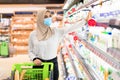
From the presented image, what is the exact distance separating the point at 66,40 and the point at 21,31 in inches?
284

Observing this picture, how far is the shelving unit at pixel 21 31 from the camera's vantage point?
14.8m


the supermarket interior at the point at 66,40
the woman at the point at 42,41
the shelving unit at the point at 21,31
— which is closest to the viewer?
the supermarket interior at the point at 66,40

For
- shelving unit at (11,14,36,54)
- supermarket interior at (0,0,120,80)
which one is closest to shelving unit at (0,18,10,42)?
supermarket interior at (0,0,120,80)

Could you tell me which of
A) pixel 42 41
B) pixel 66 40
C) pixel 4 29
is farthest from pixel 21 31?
pixel 42 41

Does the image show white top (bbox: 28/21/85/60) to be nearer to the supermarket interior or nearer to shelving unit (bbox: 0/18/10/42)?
the supermarket interior

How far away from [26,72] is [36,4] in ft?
45.3

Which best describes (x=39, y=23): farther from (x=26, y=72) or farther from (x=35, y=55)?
(x=26, y=72)

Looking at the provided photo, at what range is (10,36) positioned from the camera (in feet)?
49.5

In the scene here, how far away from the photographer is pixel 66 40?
823 cm

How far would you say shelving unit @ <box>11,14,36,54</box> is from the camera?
14.8 metres

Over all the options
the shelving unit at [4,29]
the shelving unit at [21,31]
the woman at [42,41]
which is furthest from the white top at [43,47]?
the shelving unit at [4,29]

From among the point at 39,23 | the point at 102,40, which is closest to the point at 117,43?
the point at 102,40

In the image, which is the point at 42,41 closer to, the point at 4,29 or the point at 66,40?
the point at 66,40

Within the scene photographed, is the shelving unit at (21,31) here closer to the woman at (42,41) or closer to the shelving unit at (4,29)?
the shelving unit at (4,29)
